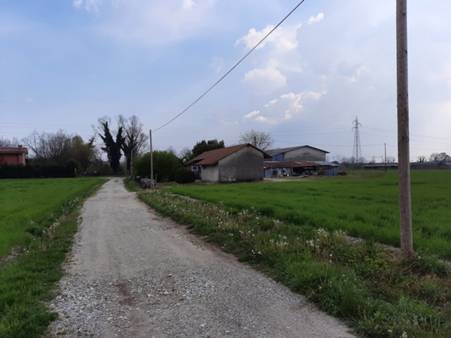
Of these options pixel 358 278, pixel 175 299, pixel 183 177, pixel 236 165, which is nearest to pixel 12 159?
pixel 183 177

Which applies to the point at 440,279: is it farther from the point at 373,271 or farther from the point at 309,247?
the point at 309,247

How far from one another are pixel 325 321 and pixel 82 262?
5.09 m

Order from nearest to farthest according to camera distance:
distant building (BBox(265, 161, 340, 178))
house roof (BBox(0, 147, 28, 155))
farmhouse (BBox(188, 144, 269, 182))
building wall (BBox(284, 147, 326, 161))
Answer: farmhouse (BBox(188, 144, 269, 182)) < distant building (BBox(265, 161, 340, 178)) < house roof (BBox(0, 147, 28, 155)) < building wall (BBox(284, 147, 326, 161))

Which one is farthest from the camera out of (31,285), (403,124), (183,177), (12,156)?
(12,156)

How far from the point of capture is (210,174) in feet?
158

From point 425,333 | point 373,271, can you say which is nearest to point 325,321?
point 425,333

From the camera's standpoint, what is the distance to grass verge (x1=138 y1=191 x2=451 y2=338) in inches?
159

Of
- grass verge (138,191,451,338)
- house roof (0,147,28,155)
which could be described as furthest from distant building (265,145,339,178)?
grass verge (138,191,451,338)

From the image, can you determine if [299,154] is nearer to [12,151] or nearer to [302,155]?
[302,155]

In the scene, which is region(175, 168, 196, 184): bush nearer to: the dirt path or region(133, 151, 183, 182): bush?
region(133, 151, 183, 182): bush

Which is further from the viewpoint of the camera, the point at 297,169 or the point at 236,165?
the point at 297,169

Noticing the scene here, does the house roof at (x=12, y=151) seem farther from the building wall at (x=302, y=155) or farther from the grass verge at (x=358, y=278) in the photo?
the grass verge at (x=358, y=278)

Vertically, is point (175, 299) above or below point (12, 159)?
below

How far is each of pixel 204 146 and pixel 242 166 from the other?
24.9 meters
